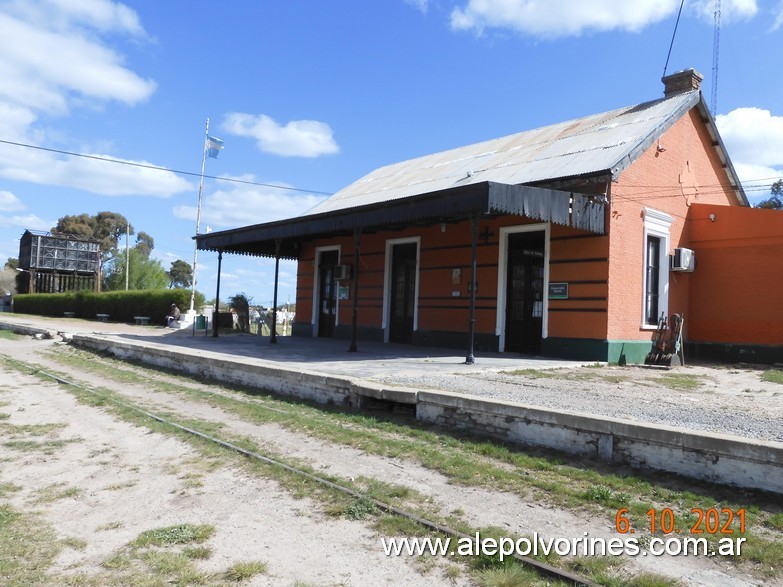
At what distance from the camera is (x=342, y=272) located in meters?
19.5

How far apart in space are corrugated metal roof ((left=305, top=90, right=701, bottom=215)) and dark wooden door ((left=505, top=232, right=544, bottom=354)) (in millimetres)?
1631

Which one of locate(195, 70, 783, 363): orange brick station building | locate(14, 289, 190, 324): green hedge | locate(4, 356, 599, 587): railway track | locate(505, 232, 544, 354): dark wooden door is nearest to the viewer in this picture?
locate(4, 356, 599, 587): railway track

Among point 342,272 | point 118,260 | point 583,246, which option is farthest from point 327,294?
point 118,260

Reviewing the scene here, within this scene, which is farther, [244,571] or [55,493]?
[55,493]

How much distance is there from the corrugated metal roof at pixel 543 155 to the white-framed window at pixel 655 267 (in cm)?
196

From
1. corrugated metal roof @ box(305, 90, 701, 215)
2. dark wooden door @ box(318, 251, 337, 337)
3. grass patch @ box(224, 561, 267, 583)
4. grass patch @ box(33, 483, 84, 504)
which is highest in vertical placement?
corrugated metal roof @ box(305, 90, 701, 215)

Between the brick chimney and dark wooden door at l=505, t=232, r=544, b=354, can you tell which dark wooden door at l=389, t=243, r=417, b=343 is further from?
the brick chimney

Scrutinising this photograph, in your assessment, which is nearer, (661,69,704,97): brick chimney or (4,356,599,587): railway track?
(4,356,599,587): railway track

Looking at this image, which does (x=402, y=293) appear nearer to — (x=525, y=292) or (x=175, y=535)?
(x=525, y=292)

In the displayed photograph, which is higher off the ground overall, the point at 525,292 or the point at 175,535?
the point at 525,292

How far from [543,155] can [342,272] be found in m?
7.40

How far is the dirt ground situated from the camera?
12.3ft

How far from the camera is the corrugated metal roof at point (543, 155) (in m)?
13.9

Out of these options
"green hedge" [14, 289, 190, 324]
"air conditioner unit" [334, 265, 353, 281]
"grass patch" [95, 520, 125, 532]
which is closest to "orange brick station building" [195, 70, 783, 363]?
"air conditioner unit" [334, 265, 353, 281]
